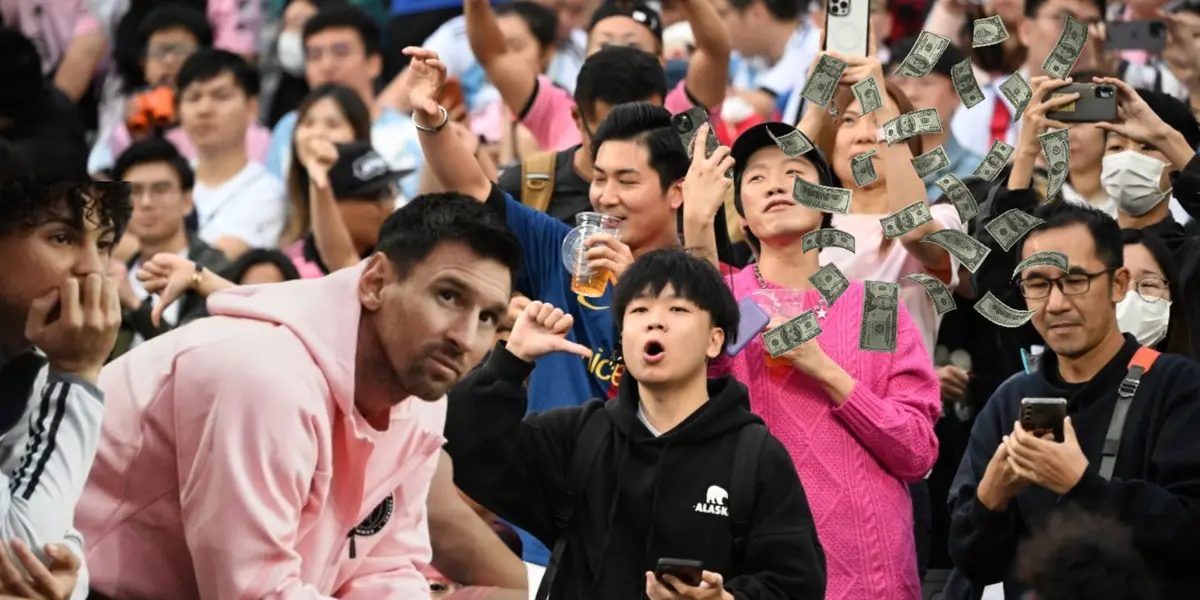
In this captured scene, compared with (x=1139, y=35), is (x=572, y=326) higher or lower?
lower

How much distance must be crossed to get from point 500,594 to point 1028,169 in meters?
1.95

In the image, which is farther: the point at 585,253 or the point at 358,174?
the point at 358,174

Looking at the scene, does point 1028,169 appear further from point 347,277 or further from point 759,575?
point 347,277

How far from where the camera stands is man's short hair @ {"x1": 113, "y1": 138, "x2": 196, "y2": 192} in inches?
304

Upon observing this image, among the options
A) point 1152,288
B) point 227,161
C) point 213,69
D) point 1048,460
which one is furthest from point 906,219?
point 213,69

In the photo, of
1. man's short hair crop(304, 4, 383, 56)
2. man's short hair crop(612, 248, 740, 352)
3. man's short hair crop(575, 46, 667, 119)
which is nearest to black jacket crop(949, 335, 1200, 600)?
man's short hair crop(612, 248, 740, 352)

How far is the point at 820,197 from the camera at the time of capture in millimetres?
5223

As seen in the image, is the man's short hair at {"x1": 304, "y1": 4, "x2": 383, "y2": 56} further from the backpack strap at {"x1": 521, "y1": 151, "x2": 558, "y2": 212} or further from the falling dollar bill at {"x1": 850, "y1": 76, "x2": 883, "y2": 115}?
the falling dollar bill at {"x1": 850, "y1": 76, "x2": 883, "y2": 115}

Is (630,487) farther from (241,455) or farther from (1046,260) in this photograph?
(1046,260)

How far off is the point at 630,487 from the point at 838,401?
68cm

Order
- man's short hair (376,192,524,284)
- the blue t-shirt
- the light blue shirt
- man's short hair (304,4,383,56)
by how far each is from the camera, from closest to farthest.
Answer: man's short hair (376,192,524,284)
the blue t-shirt
the light blue shirt
man's short hair (304,4,383,56)

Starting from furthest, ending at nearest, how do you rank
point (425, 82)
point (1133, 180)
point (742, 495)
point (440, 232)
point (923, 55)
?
point (1133, 180) < point (425, 82) < point (923, 55) < point (742, 495) < point (440, 232)

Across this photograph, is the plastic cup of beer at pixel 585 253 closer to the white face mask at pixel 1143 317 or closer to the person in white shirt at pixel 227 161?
the white face mask at pixel 1143 317

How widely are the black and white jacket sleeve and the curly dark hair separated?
11.7 inches
